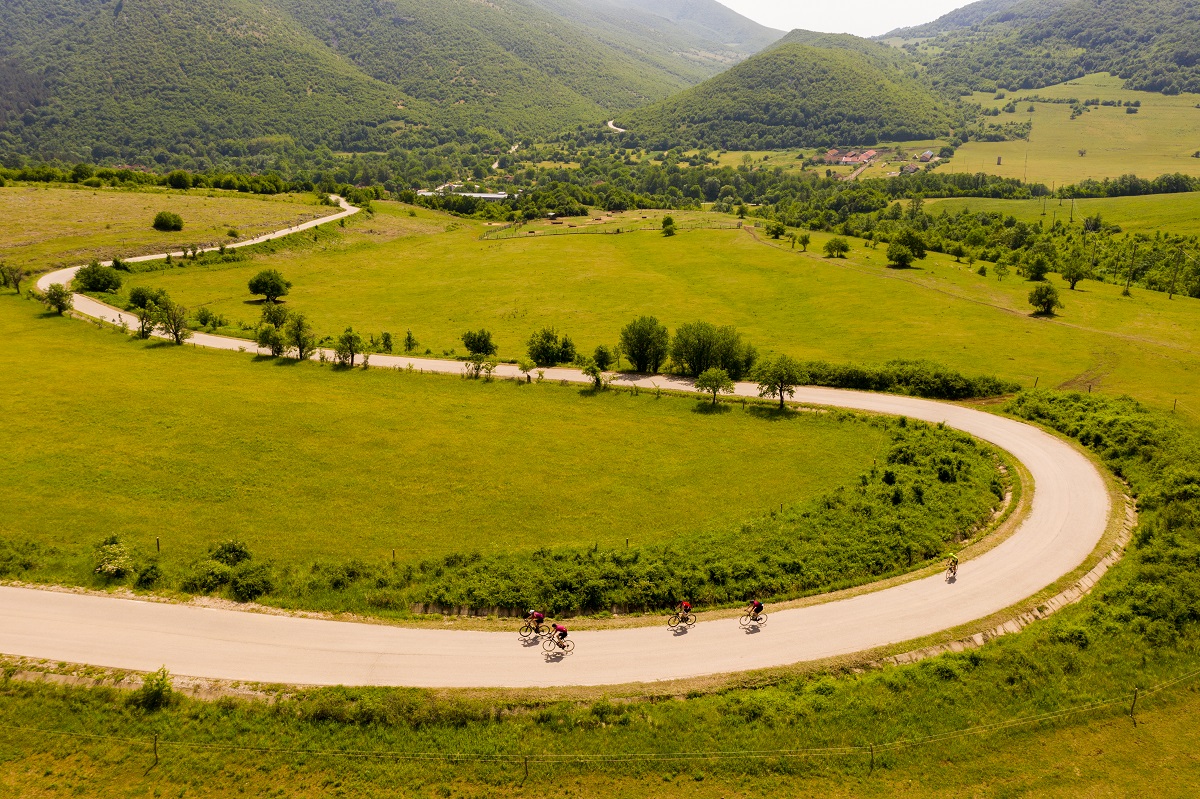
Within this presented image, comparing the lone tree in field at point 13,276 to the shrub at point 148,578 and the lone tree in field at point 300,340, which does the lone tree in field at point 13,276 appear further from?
the shrub at point 148,578

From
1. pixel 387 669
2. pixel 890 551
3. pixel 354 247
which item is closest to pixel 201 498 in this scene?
pixel 387 669

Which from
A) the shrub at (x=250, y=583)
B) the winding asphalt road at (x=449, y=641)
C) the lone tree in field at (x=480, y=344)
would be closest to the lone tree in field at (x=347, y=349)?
the lone tree in field at (x=480, y=344)

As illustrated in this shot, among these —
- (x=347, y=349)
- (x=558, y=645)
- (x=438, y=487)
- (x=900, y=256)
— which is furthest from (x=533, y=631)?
(x=900, y=256)

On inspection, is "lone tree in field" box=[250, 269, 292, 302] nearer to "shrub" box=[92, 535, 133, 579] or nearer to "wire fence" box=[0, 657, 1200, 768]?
"shrub" box=[92, 535, 133, 579]

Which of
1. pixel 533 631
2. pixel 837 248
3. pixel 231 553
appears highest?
pixel 837 248

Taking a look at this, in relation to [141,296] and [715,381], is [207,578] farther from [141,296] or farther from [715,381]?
[141,296]

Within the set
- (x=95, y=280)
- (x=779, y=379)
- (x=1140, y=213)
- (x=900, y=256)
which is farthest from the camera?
(x=1140, y=213)

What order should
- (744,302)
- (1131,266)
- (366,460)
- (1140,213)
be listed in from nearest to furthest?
(366,460)
(744,302)
(1131,266)
(1140,213)
